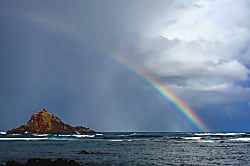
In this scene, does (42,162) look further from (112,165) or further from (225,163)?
(225,163)

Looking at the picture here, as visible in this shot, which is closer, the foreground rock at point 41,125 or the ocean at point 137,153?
the ocean at point 137,153

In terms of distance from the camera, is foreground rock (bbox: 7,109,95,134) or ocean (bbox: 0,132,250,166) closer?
ocean (bbox: 0,132,250,166)

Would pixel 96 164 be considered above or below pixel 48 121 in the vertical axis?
below

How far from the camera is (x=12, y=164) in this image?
27547 mm

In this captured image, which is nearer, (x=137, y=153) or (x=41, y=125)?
(x=137, y=153)

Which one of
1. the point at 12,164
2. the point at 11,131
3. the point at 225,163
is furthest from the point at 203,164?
the point at 11,131

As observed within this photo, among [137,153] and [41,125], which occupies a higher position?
[41,125]

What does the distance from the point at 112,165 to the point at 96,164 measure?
166 centimetres

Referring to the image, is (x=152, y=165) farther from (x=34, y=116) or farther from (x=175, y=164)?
(x=34, y=116)

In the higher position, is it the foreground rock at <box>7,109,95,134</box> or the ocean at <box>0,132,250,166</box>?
the foreground rock at <box>7,109,95,134</box>

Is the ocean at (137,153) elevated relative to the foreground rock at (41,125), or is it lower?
lower

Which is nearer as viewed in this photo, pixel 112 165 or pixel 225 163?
pixel 112 165

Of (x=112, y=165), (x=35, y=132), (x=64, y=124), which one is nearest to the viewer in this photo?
(x=112, y=165)

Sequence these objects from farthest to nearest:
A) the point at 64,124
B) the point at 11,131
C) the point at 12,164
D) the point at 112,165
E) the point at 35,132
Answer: the point at 64,124 < the point at 11,131 < the point at 35,132 < the point at 112,165 < the point at 12,164
